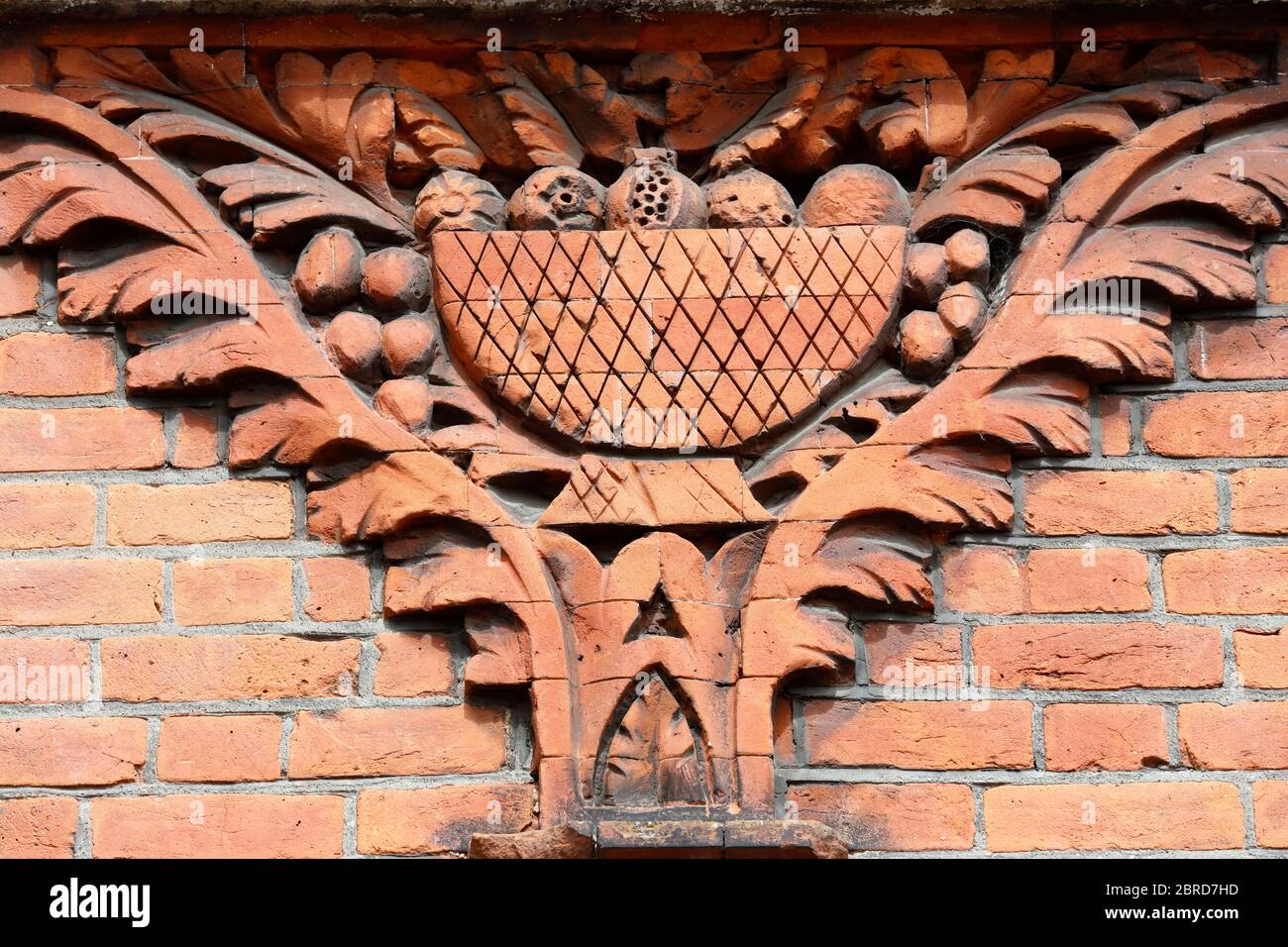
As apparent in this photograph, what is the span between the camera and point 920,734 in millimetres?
3455

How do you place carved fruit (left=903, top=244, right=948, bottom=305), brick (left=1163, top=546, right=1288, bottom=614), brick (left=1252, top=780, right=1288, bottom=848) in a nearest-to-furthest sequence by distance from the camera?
brick (left=1252, top=780, right=1288, bottom=848) < brick (left=1163, top=546, right=1288, bottom=614) < carved fruit (left=903, top=244, right=948, bottom=305)

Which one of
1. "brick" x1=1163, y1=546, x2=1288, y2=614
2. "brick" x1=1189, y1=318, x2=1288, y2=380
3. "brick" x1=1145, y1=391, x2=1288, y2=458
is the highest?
"brick" x1=1189, y1=318, x2=1288, y2=380

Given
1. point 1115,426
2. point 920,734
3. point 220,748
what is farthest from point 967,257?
point 220,748

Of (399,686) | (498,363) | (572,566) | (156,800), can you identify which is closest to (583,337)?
(498,363)

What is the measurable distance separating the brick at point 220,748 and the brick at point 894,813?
797 mm

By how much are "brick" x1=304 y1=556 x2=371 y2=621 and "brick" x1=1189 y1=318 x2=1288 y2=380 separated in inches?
53.5

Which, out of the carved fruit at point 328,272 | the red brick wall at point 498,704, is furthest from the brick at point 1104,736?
the carved fruit at point 328,272

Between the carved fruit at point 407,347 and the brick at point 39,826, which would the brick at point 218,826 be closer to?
the brick at point 39,826

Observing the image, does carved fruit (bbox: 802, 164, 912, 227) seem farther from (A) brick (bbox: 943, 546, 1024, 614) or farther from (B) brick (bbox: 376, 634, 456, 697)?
(B) brick (bbox: 376, 634, 456, 697)

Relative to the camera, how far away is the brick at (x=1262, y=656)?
11.4 ft

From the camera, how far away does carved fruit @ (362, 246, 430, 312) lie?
3.63 m

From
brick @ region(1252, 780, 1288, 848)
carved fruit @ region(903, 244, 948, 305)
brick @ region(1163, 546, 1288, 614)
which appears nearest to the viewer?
brick @ region(1252, 780, 1288, 848)

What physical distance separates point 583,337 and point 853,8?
0.71 meters

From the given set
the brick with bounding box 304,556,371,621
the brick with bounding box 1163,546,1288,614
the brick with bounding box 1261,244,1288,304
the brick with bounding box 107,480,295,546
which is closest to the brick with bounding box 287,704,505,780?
the brick with bounding box 304,556,371,621
